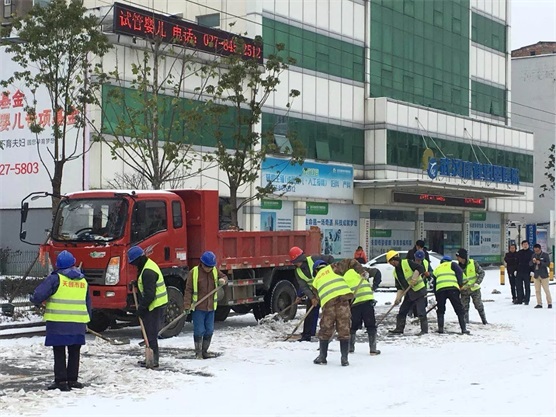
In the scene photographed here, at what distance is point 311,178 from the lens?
41.8 meters

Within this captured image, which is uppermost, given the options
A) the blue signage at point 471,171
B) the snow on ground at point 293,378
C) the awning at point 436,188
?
the blue signage at point 471,171

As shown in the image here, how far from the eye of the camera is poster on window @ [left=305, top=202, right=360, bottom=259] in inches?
1678

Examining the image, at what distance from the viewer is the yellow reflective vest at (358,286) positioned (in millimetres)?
14523

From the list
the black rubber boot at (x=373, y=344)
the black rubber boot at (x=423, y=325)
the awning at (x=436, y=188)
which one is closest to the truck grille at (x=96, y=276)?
the black rubber boot at (x=373, y=344)

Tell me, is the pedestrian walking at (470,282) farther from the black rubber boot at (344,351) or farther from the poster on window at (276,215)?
the poster on window at (276,215)

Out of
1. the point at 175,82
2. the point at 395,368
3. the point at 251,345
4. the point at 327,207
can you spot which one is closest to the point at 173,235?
the point at 251,345

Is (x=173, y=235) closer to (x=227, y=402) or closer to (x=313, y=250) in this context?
(x=313, y=250)

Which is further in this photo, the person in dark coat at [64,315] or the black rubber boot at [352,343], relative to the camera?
the black rubber boot at [352,343]

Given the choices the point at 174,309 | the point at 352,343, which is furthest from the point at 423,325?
the point at 174,309

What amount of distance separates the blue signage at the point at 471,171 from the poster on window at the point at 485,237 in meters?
2.99

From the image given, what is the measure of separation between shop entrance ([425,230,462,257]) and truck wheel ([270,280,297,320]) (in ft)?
106

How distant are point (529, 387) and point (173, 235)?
7.85 metres

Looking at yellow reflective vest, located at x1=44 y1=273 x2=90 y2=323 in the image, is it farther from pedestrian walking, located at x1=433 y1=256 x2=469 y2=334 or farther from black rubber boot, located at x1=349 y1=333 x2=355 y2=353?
pedestrian walking, located at x1=433 y1=256 x2=469 y2=334

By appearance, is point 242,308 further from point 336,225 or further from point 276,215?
point 336,225
